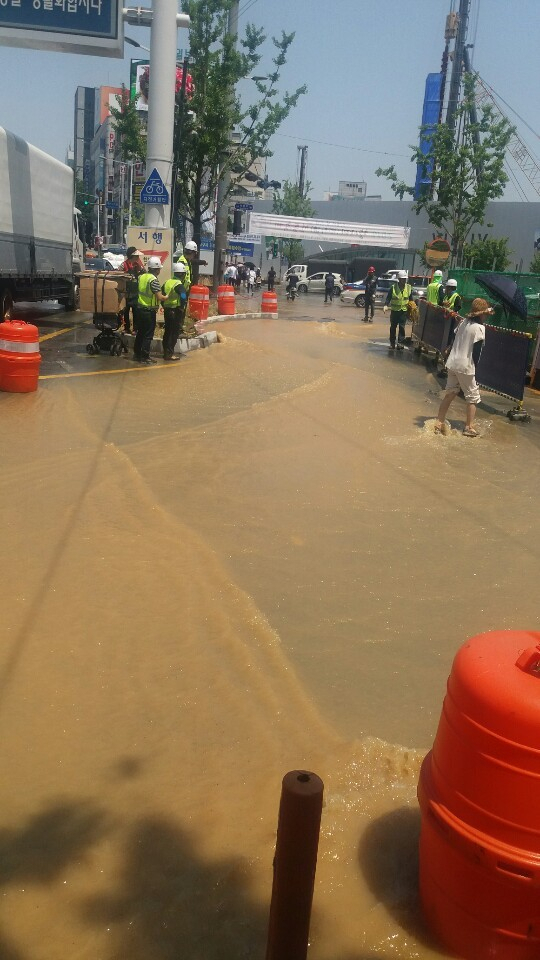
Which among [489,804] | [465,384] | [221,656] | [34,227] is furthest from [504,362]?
[489,804]

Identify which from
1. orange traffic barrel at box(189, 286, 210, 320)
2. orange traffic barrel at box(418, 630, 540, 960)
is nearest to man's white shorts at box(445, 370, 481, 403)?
orange traffic barrel at box(418, 630, 540, 960)

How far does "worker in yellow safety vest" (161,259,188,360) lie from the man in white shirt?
5.29 m

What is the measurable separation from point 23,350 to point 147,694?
23.3 feet

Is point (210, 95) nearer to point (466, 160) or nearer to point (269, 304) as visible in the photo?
point (269, 304)

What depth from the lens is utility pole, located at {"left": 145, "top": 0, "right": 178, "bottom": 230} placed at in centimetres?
1563

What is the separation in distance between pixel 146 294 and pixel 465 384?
220 inches

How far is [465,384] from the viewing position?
9.85 meters

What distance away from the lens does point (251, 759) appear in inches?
146

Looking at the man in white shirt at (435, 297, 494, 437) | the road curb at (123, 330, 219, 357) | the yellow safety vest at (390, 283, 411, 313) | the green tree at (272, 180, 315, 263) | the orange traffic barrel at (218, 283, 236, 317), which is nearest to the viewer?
the man in white shirt at (435, 297, 494, 437)

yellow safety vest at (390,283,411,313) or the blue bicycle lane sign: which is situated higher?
the blue bicycle lane sign

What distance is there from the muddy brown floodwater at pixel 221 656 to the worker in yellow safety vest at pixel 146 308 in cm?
387

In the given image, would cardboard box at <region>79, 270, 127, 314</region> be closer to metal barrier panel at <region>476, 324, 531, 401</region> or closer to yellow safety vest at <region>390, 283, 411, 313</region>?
metal barrier panel at <region>476, 324, 531, 401</region>

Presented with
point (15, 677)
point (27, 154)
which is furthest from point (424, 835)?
point (27, 154)

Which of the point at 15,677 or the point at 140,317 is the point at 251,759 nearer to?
the point at 15,677
